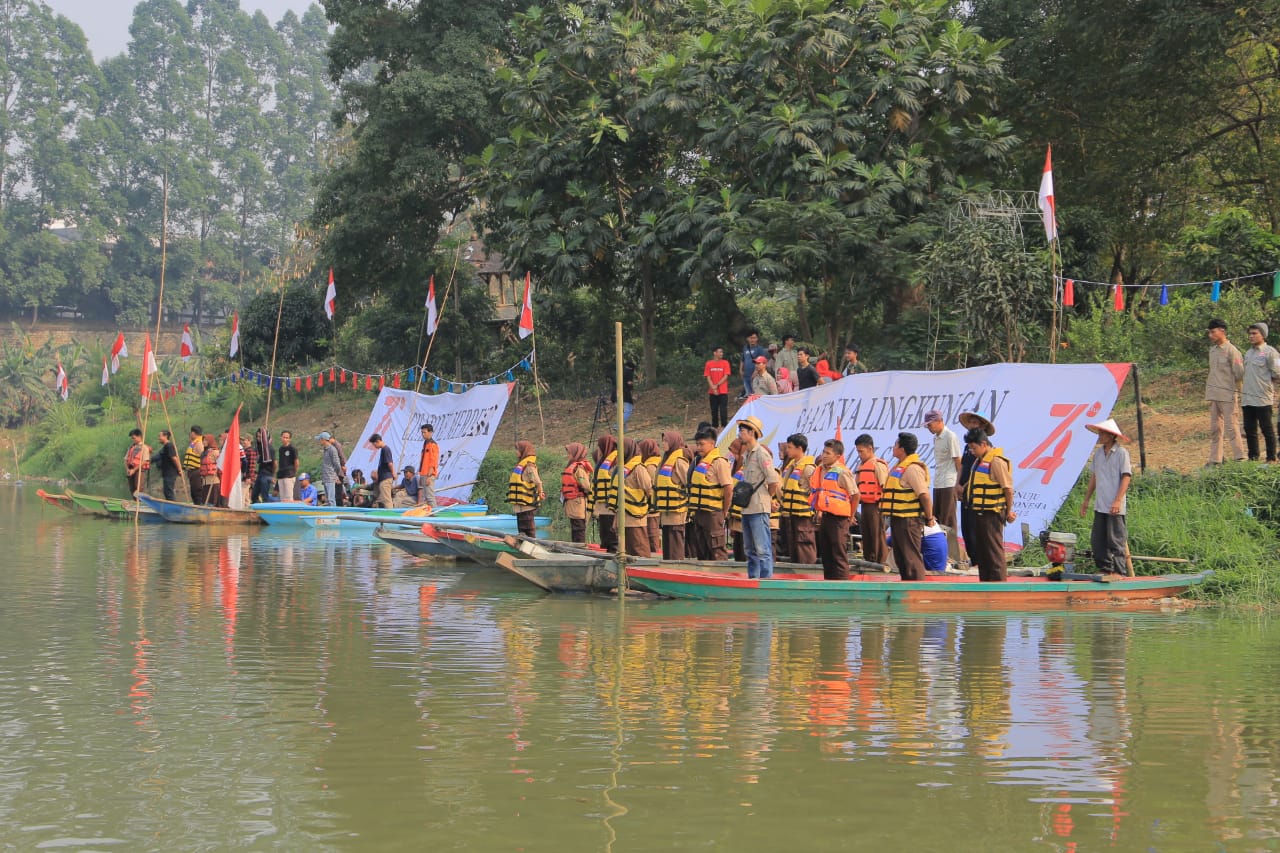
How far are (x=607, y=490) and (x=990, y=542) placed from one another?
15.5 feet

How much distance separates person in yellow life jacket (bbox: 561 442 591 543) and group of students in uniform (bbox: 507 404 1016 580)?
0.03 metres

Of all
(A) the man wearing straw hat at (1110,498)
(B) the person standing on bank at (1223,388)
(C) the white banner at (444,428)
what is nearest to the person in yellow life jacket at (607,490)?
(A) the man wearing straw hat at (1110,498)

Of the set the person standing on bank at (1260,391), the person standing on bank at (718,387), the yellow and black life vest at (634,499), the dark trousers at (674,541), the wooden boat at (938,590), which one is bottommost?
the wooden boat at (938,590)

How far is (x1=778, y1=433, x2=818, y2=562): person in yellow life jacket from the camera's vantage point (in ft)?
49.1

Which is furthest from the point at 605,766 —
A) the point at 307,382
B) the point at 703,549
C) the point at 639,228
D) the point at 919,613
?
the point at 307,382

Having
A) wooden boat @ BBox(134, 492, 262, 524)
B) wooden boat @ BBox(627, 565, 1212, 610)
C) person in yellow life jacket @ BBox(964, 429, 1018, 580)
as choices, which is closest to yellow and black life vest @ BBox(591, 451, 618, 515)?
wooden boat @ BBox(627, 565, 1212, 610)

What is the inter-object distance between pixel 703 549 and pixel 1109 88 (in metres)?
16.7

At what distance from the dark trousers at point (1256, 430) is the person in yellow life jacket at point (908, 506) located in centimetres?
444

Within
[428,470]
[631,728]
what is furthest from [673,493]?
[428,470]

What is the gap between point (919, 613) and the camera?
13789mm

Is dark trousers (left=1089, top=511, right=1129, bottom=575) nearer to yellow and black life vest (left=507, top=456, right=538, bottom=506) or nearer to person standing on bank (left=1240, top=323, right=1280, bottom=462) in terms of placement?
person standing on bank (left=1240, top=323, right=1280, bottom=462)

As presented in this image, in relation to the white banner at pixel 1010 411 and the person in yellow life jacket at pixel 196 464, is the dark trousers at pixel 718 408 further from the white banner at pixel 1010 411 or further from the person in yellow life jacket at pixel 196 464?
the person in yellow life jacket at pixel 196 464

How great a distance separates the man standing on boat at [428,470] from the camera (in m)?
24.5

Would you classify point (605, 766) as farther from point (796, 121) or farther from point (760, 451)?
point (796, 121)
